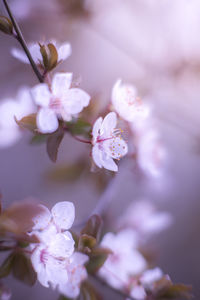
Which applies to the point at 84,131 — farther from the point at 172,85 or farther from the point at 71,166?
the point at 172,85

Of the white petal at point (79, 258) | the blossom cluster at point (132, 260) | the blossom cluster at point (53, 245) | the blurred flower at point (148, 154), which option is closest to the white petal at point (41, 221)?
the blossom cluster at point (53, 245)

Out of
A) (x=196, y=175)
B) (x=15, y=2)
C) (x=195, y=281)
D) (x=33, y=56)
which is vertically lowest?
(x=195, y=281)

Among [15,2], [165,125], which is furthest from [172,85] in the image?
[15,2]

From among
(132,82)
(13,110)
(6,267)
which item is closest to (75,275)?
(6,267)

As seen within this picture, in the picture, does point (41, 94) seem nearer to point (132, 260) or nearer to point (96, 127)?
point (96, 127)

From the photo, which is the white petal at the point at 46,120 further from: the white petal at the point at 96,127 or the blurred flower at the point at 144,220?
the blurred flower at the point at 144,220

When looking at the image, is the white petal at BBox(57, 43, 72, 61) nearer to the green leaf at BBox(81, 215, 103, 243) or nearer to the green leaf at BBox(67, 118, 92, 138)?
the green leaf at BBox(67, 118, 92, 138)
